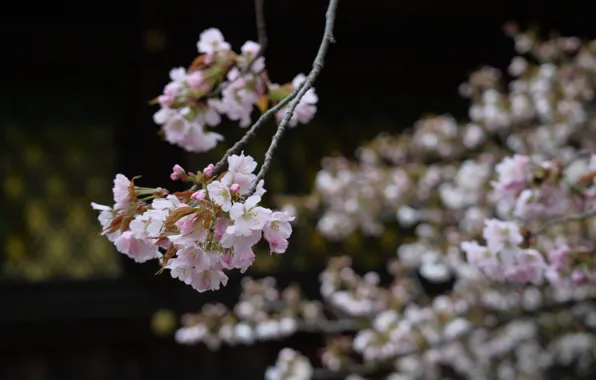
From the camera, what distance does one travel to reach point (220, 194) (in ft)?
2.82

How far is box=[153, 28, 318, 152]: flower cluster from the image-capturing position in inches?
52.6

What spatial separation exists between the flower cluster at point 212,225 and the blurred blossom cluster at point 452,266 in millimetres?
1353

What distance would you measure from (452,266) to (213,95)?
1.50 meters

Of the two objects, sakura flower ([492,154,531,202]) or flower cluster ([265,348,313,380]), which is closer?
sakura flower ([492,154,531,202])

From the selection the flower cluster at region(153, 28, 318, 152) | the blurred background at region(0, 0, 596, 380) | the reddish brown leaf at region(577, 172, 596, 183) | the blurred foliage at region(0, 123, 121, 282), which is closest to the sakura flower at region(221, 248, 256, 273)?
the flower cluster at region(153, 28, 318, 152)

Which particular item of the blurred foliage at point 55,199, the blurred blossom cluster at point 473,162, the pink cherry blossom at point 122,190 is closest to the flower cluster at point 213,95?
the pink cherry blossom at point 122,190

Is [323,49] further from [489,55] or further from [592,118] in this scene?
[489,55]

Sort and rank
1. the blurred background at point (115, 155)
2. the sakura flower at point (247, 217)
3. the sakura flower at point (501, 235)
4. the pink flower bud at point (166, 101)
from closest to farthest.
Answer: the sakura flower at point (247, 217) → the pink flower bud at point (166, 101) → the sakura flower at point (501, 235) → the blurred background at point (115, 155)

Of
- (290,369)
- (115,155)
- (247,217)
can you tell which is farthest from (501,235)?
(115,155)

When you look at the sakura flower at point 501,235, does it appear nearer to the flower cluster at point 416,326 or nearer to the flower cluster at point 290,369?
the flower cluster at point 416,326

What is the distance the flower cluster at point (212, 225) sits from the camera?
0.85 meters

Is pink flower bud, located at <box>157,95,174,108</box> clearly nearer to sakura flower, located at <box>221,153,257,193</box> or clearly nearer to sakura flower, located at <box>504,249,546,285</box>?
sakura flower, located at <box>221,153,257,193</box>

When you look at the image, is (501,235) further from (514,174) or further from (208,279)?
(208,279)

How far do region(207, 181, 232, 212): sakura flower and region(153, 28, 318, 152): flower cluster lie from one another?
47 centimetres
